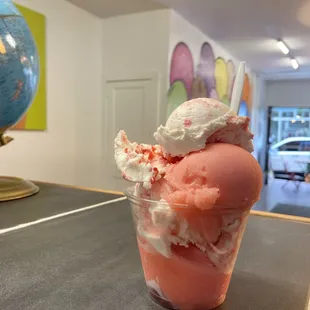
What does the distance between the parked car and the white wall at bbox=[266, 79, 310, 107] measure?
810 mm

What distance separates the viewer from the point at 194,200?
302mm

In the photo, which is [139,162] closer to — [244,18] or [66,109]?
[66,109]

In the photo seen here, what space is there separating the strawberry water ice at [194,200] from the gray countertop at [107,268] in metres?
0.04

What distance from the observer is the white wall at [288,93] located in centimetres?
516

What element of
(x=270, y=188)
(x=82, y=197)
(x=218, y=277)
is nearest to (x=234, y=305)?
(x=218, y=277)

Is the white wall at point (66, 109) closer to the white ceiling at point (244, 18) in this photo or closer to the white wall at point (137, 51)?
the white wall at point (137, 51)

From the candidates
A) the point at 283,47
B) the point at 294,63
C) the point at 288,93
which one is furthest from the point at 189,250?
the point at 288,93

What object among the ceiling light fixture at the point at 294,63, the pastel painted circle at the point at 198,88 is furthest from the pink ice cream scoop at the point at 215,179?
the ceiling light fixture at the point at 294,63

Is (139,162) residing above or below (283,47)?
below

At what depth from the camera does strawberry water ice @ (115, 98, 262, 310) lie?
1.03 ft

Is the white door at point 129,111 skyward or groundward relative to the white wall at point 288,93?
groundward

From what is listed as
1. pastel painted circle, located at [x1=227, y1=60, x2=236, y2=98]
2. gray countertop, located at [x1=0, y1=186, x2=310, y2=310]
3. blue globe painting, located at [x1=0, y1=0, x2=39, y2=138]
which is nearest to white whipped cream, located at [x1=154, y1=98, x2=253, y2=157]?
gray countertop, located at [x1=0, y1=186, x2=310, y2=310]

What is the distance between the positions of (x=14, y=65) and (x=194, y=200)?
626 mm

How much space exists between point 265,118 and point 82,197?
16.8 feet
